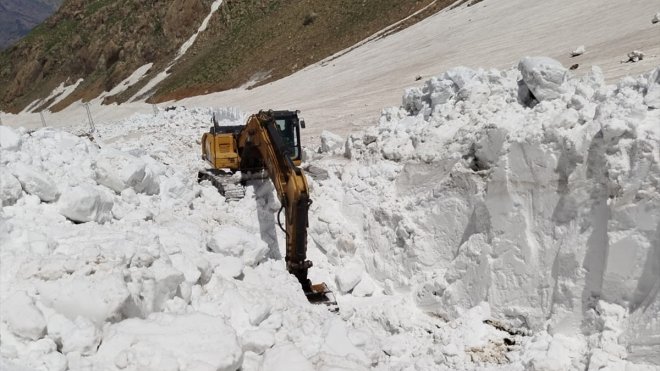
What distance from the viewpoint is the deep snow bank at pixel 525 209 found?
20.2 ft

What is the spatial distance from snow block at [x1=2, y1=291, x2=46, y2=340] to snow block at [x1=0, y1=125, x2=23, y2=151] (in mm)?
3491

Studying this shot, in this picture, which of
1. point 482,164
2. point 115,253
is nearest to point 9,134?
point 115,253

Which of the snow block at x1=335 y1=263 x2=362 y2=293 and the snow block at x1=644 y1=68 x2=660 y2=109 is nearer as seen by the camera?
the snow block at x1=644 y1=68 x2=660 y2=109

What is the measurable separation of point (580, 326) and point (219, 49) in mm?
43988

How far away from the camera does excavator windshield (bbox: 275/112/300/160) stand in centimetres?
1083

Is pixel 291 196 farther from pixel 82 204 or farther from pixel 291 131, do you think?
pixel 291 131

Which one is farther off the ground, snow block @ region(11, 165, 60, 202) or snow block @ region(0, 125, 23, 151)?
snow block @ region(0, 125, 23, 151)

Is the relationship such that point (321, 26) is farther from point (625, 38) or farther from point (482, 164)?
point (482, 164)

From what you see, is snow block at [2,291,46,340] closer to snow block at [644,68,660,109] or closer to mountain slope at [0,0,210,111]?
snow block at [644,68,660,109]

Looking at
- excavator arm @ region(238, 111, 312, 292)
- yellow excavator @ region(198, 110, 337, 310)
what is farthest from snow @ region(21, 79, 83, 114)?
excavator arm @ region(238, 111, 312, 292)

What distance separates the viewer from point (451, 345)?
7.17 metres

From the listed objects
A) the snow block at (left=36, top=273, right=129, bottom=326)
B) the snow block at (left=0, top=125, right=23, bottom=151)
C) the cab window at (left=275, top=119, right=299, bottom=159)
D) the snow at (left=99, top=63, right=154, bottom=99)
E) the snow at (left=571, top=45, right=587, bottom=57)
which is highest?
the snow at (left=99, top=63, right=154, bottom=99)

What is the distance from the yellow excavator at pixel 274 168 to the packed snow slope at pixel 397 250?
0.38 meters

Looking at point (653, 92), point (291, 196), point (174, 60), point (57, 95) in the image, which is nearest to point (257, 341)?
point (291, 196)
